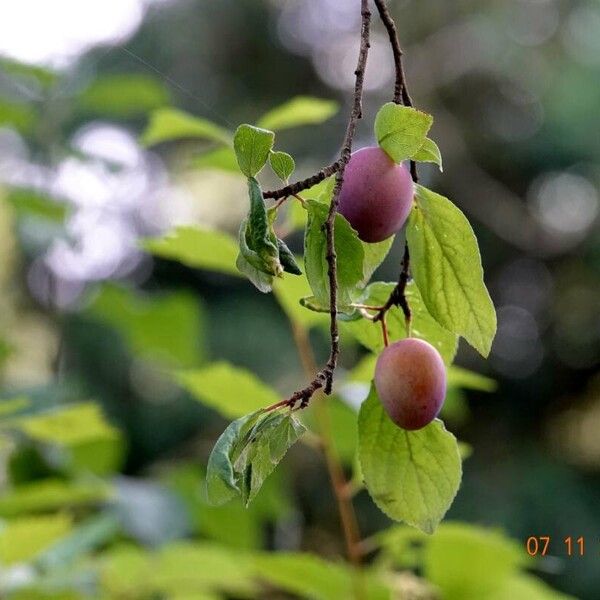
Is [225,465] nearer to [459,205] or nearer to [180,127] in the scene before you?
[180,127]

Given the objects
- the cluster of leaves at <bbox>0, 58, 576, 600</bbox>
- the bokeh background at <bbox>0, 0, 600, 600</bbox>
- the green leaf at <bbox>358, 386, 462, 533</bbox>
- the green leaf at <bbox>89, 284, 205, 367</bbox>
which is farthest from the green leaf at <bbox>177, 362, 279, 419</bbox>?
the bokeh background at <bbox>0, 0, 600, 600</bbox>

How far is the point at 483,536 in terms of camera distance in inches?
26.6

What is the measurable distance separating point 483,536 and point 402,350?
1.36 feet

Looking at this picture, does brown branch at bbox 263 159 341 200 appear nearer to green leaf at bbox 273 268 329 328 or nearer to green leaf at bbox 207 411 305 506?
green leaf at bbox 207 411 305 506

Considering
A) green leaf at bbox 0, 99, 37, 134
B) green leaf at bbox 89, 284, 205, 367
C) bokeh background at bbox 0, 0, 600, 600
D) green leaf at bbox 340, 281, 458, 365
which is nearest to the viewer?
green leaf at bbox 340, 281, 458, 365

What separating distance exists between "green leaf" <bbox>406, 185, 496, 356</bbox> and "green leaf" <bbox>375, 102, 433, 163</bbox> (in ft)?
0.09

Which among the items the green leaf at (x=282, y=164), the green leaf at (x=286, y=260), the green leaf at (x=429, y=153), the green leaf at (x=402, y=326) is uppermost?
the green leaf at (x=429, y=153)

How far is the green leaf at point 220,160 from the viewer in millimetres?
660

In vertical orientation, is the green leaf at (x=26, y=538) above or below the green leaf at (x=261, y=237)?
below

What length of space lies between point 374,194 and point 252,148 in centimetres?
4

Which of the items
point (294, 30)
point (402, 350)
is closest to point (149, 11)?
point (294, 30)

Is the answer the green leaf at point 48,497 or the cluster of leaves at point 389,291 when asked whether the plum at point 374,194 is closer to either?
the cluster of leaves at point 389,291

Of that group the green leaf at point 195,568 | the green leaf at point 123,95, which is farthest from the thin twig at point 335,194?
the green leaf at point 123,95

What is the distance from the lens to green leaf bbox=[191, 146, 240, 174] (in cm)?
66
